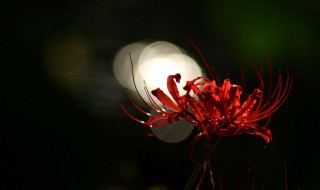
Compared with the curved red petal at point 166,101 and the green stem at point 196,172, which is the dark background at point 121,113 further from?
the green stem at point 196,172

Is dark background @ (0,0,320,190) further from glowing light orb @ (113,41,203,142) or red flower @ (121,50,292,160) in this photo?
red flower @ (121,50,292,160)

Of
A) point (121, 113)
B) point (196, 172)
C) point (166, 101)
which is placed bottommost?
point (121, 113)

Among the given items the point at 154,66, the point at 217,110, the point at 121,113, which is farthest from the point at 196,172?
the point at 154,66

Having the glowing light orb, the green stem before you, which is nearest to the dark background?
the glowing light orb

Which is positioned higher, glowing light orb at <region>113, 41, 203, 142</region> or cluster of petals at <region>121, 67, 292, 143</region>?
cluster of petals at <region>121, 67, 292, 143</region>

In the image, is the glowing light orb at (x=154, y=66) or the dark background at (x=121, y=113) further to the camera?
the glowing light orb at (x=154, y=66)

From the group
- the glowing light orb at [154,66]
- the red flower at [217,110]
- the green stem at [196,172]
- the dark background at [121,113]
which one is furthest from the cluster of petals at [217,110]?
the glowing light orb at [154,66]

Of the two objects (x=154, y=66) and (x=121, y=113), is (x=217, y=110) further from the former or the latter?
(x=154, y=66)

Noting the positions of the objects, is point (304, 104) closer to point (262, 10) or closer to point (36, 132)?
point (262, 10)

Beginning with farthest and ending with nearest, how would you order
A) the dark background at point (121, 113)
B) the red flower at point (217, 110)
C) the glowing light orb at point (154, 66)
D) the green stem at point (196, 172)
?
the glowing light orb at point (154, 66), the dark background at point (121, 113), the red flower at point (217, 110), the green stem at point (196, 172)

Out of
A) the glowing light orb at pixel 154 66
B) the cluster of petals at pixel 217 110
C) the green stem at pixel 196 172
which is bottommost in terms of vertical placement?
the glowing light orb at pixel 154 66
